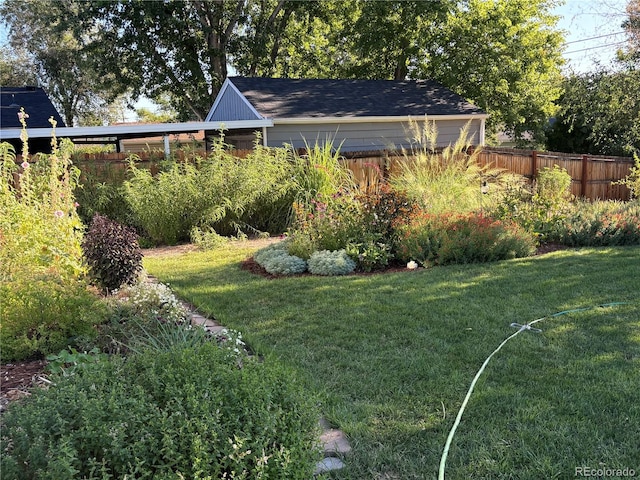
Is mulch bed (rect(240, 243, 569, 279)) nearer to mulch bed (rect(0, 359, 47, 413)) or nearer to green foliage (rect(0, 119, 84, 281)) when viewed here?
green foliage (rect(0, 119, 84, 281))

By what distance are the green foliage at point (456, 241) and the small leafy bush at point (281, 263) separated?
1.20 metres

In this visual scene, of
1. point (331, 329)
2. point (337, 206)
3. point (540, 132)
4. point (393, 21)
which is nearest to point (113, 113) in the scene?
point (393, 21)

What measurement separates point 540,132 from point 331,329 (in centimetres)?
1866

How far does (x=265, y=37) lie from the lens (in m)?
20.8

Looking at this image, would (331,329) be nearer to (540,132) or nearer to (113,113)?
(540,132)

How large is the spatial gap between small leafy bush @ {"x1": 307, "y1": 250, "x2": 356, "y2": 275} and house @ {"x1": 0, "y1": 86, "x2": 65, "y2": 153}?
35.7 feet

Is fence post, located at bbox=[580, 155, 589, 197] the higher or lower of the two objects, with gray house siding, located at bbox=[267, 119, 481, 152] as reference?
lower

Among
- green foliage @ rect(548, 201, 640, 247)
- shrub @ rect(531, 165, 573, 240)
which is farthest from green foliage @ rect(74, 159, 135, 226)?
green foliage @ rect(548, 201, 640, 247)

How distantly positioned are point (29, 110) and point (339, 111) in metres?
8.94

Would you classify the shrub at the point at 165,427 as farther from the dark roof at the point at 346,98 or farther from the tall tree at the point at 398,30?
the tall tree at the point at 398,30

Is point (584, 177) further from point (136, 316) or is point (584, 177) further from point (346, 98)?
point (136, 316)

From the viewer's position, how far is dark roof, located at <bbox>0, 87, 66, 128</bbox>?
47.1 feet

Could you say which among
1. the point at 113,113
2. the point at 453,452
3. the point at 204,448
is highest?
the point at 113,113

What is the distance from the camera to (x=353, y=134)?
564 inches
